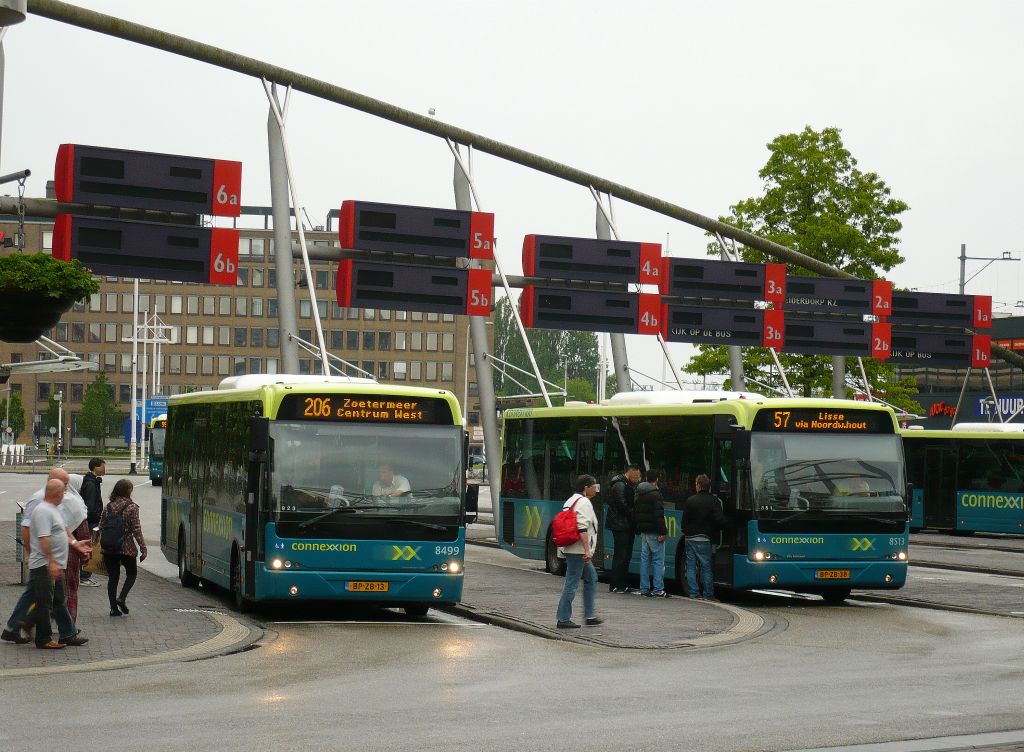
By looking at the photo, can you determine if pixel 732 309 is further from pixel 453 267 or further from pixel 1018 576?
pixel 1018 576

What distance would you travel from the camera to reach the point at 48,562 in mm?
14820

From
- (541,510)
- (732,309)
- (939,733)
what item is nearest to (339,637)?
(939,733)

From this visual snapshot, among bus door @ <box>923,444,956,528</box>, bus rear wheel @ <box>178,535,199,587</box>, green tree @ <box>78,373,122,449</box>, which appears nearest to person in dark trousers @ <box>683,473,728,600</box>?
bus rear wheel @ <box>178,535,199,587</box>

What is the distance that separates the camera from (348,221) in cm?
3012

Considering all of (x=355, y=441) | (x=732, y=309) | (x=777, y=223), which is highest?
(x=777, y=223)

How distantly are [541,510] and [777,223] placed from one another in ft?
89.3

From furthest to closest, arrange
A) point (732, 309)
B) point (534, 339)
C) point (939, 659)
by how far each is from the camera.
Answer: point (534, 339), point (732, 309), point (939, 659)

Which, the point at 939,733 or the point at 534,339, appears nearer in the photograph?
the point at 939,733

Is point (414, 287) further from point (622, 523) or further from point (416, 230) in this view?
point (622, 523)

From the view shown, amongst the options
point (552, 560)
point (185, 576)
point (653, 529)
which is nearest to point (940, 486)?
point (552, 560)

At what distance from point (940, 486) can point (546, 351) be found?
12791 centimetres

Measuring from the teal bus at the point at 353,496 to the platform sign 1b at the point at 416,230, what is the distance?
37.4 feet

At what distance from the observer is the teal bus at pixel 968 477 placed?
41031 mm

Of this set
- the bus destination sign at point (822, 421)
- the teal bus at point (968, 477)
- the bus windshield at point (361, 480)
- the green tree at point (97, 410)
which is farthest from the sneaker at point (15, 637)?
the green tree at point (97, 410)
